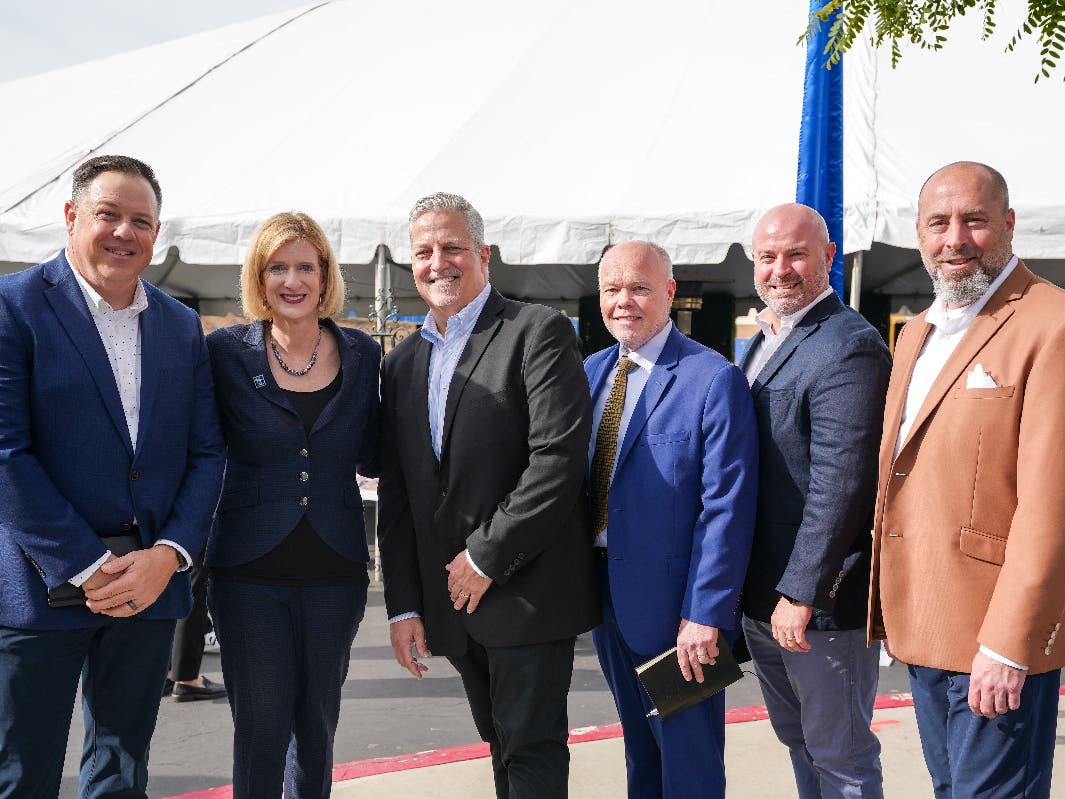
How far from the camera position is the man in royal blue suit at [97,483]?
2.31m

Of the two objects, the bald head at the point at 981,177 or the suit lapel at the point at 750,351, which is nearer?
the bald head at the point at 981,177

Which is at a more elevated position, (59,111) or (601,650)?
(59,111)

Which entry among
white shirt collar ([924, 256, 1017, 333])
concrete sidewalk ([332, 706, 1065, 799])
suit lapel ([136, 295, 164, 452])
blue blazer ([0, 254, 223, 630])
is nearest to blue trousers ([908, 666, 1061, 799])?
white shirt collar ([924, 256, 1017, 333])

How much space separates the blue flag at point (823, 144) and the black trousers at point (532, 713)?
97.2 inches

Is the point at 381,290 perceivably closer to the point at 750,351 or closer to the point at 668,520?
the point at 750,351

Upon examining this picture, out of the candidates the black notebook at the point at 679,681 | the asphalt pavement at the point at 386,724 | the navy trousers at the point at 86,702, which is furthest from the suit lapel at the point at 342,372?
the asphalt pavement at the point at 386,724

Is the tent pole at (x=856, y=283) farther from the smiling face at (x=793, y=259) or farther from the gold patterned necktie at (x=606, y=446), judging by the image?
the gold patterned necktie at (x=606, y=446)

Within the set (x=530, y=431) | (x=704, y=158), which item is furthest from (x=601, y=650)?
(x=704, y=158)

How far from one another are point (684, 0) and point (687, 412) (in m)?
8.29

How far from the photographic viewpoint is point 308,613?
264 centimetres

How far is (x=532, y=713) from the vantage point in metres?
2.56

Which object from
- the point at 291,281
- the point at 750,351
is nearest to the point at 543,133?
the point at 750,351

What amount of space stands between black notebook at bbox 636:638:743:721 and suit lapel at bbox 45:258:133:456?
1517 mm

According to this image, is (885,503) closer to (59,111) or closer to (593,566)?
(593,566)
